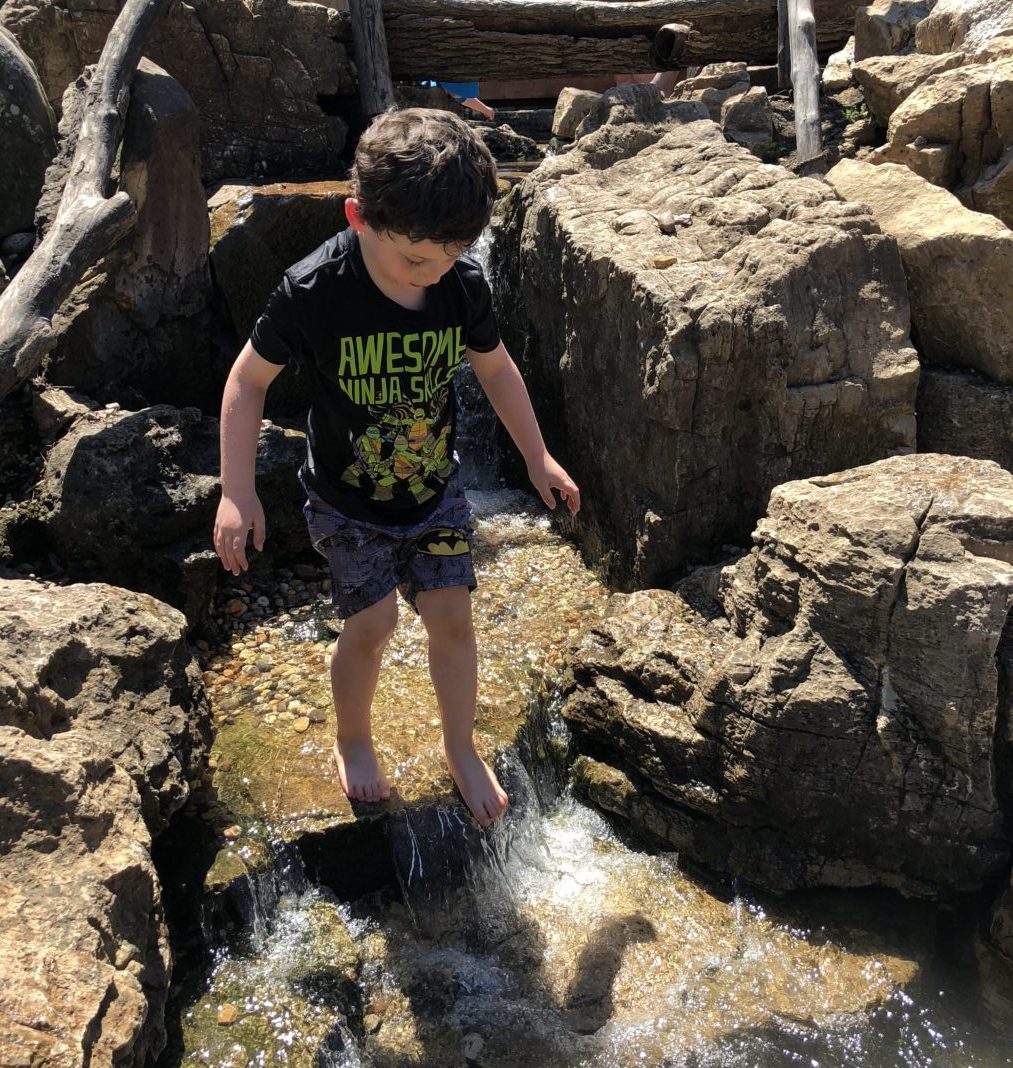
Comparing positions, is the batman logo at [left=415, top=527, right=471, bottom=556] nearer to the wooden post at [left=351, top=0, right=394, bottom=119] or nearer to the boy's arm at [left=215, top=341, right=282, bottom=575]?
the boy's arm at [left=215, top=341, right=282, bottom=575]

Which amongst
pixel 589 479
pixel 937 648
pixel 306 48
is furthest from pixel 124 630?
pixel 306 48

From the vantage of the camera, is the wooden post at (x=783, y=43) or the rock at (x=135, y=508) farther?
the wooden post at (x=783, y=43)

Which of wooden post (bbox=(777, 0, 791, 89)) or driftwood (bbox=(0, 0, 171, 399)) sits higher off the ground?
wooden post (bbox=(777, 0, 791, 89))

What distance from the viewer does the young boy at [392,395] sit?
204cm

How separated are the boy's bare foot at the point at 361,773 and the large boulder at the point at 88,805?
1.44 feet

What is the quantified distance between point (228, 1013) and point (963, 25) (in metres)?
5.95

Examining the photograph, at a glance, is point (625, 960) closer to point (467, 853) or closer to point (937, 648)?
point (467, 853)

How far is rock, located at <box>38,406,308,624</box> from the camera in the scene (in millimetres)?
3754

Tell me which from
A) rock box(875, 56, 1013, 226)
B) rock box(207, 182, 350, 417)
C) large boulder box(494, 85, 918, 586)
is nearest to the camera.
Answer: large boulder box(494, 85, 918, 586)

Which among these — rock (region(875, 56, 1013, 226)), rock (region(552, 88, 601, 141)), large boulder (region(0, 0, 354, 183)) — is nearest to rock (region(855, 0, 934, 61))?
rock (region(875, 56, 1013, 226))

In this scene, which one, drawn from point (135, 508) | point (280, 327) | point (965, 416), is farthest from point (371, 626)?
point (965, 416)

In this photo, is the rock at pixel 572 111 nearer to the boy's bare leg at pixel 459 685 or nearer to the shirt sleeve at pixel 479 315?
the shirt sleeve at pixel 479 315

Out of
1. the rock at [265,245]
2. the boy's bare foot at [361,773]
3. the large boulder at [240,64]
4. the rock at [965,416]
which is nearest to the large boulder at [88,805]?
the boy's bare foot at [361,773]

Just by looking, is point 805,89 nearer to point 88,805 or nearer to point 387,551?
point 387,551
